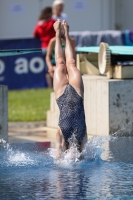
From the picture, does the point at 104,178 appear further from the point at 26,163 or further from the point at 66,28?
the point at 66,28

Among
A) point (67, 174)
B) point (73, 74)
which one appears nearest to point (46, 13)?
point (73, 74)

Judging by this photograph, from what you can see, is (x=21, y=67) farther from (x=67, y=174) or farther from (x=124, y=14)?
(x=67, y=174)

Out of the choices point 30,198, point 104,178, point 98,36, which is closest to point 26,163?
point 104,178

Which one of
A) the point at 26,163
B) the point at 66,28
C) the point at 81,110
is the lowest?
the point at 26,163

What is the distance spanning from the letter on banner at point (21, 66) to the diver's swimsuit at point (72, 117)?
985 cm

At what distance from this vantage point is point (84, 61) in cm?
1188

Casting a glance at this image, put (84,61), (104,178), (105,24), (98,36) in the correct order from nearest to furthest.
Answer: (104,178) < (84,61) < (98,36) < (105,24)

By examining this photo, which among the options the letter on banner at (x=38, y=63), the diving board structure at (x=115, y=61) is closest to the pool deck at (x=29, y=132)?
the diving board structure at (x=115, y=61)

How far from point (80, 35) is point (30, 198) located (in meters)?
11.8

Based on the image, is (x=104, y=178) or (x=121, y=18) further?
(x=121, y=18)

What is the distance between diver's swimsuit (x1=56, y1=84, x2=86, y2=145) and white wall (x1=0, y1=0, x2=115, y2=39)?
14881 millimetres

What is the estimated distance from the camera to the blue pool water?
6.46 m

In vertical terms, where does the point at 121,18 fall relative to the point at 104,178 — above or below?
above

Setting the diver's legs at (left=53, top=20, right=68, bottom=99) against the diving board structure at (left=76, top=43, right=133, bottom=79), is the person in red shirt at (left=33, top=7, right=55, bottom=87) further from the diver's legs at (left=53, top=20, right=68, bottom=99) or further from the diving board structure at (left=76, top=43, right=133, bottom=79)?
the diver's legs at (left=53, top=20, right=68, bottom=99)
